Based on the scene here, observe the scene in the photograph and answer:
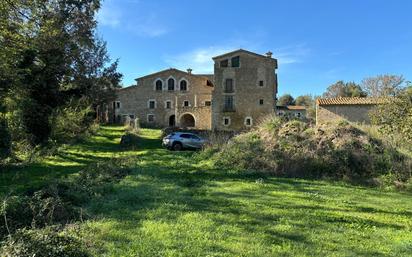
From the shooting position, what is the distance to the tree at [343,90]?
79.2 meters

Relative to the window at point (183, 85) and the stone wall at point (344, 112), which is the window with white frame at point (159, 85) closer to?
the window at point (183, 85)

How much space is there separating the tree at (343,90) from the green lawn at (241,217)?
219ft

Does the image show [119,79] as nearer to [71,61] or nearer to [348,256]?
[71,61]

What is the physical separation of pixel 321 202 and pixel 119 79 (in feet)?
137

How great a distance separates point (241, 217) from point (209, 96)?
51.0m

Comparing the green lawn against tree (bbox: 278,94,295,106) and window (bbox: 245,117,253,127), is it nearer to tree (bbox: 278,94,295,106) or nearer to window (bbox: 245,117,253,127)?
window (bbox: 245,117,253,127)

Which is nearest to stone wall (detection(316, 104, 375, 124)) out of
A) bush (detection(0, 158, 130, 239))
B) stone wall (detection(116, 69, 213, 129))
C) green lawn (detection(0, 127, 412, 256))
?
stone wall (detection(116, 69, 213, 129))

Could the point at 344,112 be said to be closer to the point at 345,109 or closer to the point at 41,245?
the point at 345,109

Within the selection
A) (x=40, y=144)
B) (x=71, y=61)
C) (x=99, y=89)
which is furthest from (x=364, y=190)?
(x=99, y=89)

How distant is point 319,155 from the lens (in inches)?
756

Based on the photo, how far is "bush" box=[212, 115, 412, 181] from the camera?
60.4ft

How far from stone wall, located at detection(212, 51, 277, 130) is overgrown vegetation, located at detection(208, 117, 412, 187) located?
1309 inches

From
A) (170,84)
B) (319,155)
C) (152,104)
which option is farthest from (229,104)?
(319,155)

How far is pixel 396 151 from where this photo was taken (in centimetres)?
1938
